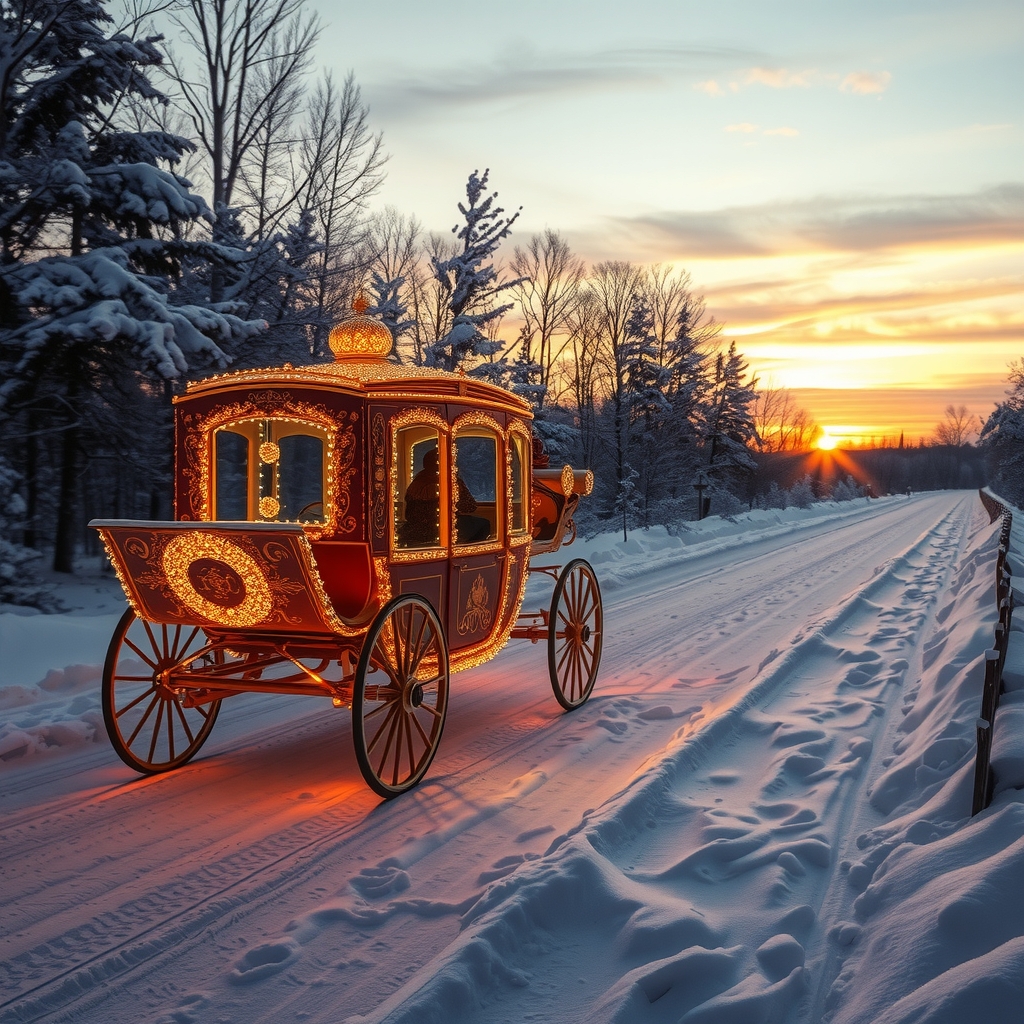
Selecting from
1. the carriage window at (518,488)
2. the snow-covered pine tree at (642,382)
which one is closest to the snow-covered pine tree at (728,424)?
the snow-covered pine tree at (642,382)

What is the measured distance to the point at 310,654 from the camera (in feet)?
18.9

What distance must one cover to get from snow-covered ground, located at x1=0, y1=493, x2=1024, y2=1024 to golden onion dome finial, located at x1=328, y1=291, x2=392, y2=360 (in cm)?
289

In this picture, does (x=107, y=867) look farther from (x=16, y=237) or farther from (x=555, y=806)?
(x=16, y=237)

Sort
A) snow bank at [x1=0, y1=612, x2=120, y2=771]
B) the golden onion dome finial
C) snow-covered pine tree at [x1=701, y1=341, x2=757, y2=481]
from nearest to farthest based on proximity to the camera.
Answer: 1. snow bank at [x1=0, y1=612, x2=120, y2=771]
2. the golden onion dome finial
3. snow-covered pine tree at [x1=701, y1=341, x2=757, y2=481]

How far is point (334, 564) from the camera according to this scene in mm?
5898

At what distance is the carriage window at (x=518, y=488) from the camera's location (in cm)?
772

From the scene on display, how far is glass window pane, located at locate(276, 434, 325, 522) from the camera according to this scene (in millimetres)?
7074

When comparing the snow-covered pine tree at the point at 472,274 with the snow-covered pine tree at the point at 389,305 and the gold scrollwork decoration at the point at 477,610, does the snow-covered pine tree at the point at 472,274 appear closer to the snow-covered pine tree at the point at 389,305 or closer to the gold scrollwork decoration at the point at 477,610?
the snow-covered pine tree at the point at 389,305

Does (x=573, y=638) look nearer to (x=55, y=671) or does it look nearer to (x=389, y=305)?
(x=55, y=671)

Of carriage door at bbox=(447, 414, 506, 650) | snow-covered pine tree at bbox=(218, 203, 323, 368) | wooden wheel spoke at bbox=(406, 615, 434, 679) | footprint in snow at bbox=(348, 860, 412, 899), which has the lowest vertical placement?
footprint in snow at bbox=(348, 860, 412, 899)

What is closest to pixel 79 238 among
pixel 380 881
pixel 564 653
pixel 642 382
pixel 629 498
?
pixel 564 653

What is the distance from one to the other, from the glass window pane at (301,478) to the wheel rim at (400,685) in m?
1.42

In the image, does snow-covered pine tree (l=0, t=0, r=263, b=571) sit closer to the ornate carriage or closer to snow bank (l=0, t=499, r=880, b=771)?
snow bank (l=0, t=499, r=880, b=771)

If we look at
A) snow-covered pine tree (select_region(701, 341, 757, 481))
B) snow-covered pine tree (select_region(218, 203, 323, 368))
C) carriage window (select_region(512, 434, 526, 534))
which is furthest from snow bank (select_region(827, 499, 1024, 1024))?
snow-covered pine tree (select_region(701, 341, 757, 481))
